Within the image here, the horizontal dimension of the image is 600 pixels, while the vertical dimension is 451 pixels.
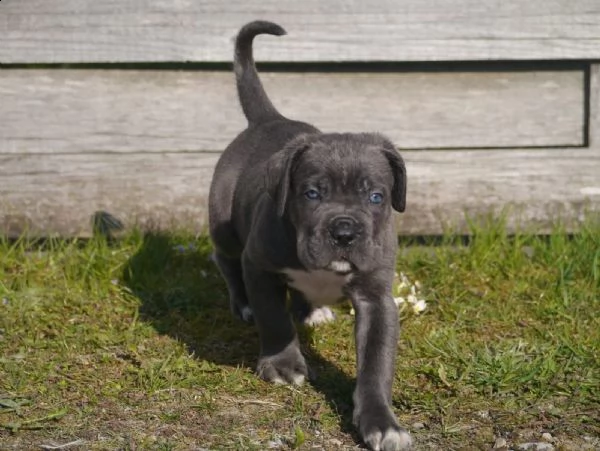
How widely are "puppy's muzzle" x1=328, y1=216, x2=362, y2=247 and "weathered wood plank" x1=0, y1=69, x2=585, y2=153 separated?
2219 mm

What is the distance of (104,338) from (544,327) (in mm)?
2138

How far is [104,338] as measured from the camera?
5.04 metres

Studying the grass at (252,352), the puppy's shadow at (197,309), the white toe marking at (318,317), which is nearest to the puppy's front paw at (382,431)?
the grass at (252,352)

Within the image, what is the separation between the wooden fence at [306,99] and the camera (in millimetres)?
6133

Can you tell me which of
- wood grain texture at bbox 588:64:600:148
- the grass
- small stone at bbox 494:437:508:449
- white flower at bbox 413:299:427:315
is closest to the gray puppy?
the grass

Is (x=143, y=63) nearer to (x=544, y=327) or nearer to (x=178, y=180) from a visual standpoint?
(x=178, y=180)

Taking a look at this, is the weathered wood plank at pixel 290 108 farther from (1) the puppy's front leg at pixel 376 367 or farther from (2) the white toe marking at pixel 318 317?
(1) the puppy's front leg at pixel 376 367

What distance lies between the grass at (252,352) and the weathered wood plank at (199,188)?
17cm

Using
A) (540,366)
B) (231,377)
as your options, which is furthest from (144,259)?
(540,366)

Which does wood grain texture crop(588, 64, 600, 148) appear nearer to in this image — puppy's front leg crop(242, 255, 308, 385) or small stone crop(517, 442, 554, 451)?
puppy's front leg crop(242, 255, 308, 385)

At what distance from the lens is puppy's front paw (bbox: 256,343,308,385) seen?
15.1 feet

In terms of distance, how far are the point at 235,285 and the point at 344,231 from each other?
1455mm

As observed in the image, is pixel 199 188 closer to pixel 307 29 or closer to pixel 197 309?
pixel 197 309

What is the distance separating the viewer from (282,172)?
4453 mm
